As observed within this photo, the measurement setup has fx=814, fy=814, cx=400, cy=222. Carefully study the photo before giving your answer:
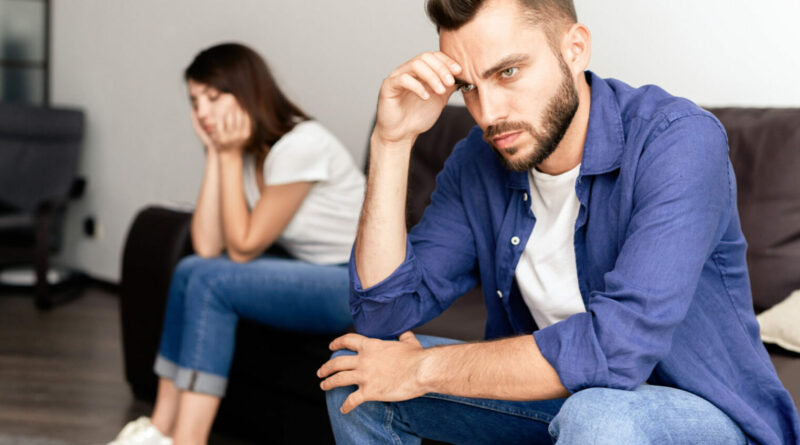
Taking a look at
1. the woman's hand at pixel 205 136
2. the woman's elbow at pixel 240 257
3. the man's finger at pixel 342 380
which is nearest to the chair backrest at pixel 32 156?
the woman's hand at pixel 205 136

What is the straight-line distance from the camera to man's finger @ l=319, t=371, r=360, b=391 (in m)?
1.24

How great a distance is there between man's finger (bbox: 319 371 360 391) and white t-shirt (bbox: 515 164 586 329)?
1.10 ft

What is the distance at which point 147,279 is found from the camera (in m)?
2.51

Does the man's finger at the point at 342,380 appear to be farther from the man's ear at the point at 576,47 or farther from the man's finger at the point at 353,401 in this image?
the man's ear at the point at 576,47

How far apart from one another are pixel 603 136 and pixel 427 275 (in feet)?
1.24

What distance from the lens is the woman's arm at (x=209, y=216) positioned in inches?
88.4

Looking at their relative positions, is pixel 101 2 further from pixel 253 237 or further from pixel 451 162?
pixel 451 162

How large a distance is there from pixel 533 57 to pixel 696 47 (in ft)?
3.90

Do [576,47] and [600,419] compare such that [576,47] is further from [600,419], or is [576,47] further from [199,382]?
[199,382]

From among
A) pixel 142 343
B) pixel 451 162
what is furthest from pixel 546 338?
pixel 142 343

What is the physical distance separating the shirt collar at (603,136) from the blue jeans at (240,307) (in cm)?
86

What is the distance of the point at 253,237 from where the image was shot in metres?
2.10

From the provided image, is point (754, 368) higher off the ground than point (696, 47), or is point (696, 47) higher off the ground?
point (696, 47)

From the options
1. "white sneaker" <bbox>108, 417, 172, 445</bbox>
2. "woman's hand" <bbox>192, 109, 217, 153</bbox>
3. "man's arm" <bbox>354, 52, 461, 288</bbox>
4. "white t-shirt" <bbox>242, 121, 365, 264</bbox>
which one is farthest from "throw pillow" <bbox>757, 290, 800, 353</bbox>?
"woman's hand" <bbox>192, 109, 217, 153</bbox>
